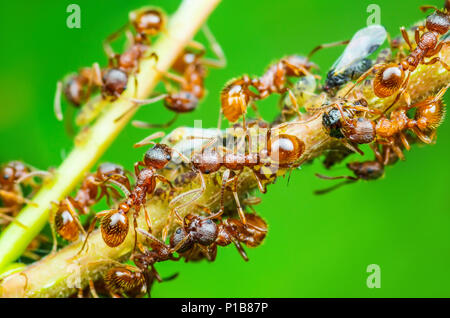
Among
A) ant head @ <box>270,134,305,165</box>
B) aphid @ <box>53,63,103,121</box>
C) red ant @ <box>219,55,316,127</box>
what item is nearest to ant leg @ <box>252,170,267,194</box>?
ant head @ <box>270,134,305,165</box>

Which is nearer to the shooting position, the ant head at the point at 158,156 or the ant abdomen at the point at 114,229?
the ant abdomen at the point at 114,229

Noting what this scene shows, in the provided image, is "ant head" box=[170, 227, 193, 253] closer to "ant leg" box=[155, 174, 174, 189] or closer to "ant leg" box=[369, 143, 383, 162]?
"ant leg" box=[155, 174, 174, 189]

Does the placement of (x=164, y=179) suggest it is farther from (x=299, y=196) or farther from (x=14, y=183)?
(x=299, y=196)

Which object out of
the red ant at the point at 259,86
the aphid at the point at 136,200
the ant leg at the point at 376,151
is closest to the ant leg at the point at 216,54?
the red ant at the point at 259,86

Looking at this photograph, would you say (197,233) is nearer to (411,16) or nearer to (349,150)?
(349,150)

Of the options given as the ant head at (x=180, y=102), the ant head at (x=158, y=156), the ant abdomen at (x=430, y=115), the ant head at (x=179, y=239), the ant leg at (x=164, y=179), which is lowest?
the ant head at (x=179, y=239)

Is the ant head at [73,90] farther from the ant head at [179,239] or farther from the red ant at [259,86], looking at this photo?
the ant head at [179,239]

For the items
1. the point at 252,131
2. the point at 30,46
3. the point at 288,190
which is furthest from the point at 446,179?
the point at 30,46
